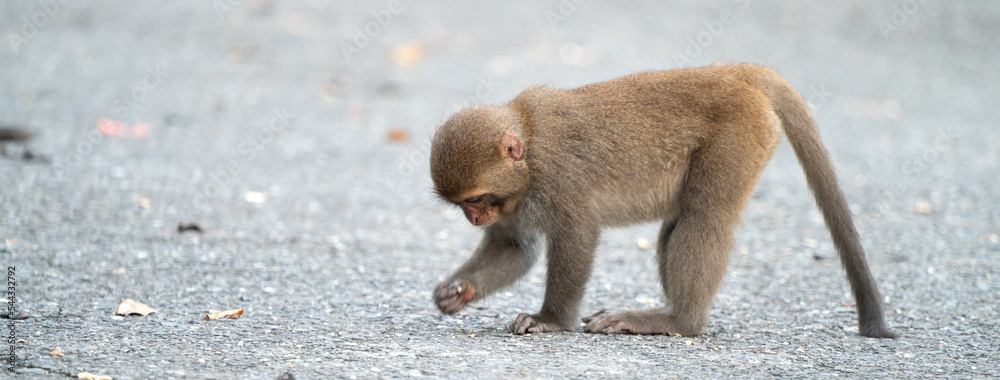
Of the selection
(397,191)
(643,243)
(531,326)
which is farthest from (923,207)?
(531,326)

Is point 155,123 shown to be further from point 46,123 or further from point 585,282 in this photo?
point 585,282

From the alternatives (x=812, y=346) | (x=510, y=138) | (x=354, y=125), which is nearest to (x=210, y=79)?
(x=354, y=125)

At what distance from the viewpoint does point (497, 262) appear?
15.9ft

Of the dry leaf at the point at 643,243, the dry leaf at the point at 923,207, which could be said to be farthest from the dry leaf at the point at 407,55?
the dry leaf at the point at 923,207

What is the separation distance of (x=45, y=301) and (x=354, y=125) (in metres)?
5.77

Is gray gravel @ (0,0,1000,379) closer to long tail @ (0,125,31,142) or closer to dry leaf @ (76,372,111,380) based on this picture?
dry leaf @ (76,372,111,380)

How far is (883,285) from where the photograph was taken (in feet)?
19.0

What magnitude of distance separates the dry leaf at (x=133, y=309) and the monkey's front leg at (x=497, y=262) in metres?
1.52

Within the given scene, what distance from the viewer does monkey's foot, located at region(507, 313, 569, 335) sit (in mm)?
4492

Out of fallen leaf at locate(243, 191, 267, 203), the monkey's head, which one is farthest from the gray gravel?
the monkey's head

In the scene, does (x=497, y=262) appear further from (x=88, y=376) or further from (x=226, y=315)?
(x=88, y=376)

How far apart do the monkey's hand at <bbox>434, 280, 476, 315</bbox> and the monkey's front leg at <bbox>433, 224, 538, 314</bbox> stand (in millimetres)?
67

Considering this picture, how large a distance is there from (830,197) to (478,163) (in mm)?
1870

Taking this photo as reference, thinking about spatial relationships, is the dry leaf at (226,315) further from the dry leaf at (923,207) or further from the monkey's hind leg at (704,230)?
the dry leaf at (923,207)
